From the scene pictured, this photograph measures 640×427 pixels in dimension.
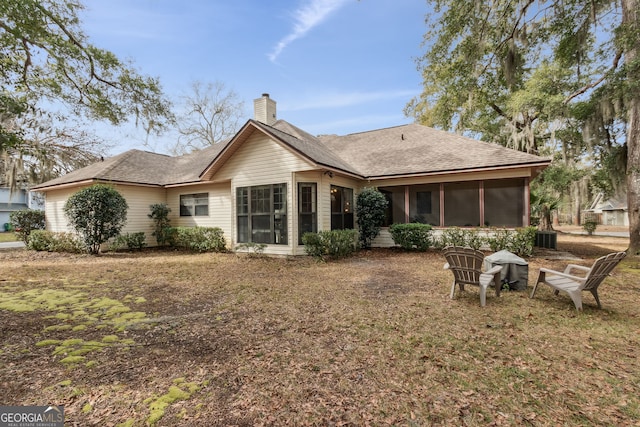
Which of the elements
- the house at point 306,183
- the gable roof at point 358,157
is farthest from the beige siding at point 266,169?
the gable roof at point 358,157

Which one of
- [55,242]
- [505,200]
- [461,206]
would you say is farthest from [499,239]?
[55,242]

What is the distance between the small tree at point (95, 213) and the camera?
10.9m

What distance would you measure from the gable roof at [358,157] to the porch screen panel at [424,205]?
142 cm

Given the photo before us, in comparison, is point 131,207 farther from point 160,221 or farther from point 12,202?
point 12,202

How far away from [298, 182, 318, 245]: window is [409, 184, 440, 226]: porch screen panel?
4.61m

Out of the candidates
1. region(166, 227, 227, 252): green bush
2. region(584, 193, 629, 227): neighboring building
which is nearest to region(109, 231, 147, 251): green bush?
region(166, 227, 227, 252): green bush

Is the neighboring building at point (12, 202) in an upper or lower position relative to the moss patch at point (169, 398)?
upper

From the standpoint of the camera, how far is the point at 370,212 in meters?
11.7

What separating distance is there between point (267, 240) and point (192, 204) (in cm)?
544

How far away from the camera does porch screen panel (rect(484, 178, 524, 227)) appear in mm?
11023

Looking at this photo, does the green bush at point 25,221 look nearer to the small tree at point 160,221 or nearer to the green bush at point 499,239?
the small tree at point 160,221

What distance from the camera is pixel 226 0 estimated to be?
8570mm

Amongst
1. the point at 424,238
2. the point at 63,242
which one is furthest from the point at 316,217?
the point at 63,242

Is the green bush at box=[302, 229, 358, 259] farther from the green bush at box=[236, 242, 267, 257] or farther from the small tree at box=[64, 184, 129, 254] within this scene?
the small tree at box=[64, 184, 129, 254]
